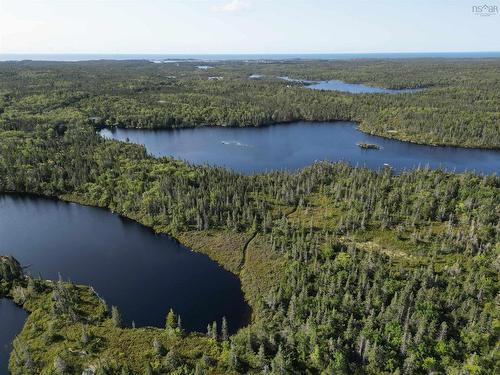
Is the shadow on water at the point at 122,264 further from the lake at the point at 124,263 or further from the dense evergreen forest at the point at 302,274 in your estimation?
the dense evergreen forest at the point at 302,274

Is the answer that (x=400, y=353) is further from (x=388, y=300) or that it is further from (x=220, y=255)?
(x=220, y=255)

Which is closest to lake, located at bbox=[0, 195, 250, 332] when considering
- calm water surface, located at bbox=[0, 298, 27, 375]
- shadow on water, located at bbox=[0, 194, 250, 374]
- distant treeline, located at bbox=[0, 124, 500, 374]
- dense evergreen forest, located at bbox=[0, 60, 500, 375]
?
shadow on water, located at bbox=[0, 194, 250, 374]

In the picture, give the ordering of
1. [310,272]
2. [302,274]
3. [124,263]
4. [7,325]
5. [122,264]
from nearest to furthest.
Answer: [7,325] < [302,274] < [310,272] < [122,264] < [124,263]

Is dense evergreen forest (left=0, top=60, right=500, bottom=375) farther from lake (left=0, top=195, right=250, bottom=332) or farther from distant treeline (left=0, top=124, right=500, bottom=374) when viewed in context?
lake (left=0, top=195, right=250, bottom=332)

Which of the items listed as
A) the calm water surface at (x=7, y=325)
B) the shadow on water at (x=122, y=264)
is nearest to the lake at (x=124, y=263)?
the shadow on water at (x=122, y=264)

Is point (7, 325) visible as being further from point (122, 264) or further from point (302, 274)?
point (302, 274)

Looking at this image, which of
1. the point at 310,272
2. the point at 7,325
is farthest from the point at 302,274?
the point at 7,325
